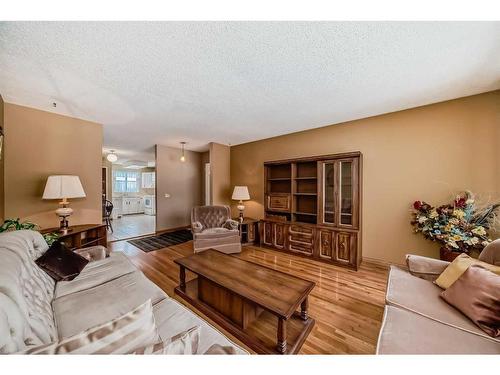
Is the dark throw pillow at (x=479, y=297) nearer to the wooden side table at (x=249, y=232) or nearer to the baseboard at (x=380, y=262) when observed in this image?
the baseboard at (x=380, y=262)

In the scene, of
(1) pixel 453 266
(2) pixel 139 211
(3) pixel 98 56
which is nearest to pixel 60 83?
(3) pixel 98 56

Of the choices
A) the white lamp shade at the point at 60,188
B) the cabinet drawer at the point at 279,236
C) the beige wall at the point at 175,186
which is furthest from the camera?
the beige wall at the point at 175,186

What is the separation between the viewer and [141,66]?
5.78 feet

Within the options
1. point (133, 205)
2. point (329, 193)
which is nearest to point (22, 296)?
Answer: point (329, 193)

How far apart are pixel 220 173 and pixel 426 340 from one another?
14.6 feet

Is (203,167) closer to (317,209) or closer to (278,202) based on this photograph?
(278,202)

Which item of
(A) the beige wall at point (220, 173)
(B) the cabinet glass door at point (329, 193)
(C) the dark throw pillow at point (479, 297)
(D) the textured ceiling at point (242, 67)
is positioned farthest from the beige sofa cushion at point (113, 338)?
(A) the beige wall at point (220, 173)

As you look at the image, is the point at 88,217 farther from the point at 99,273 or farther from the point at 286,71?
the point at 286,71

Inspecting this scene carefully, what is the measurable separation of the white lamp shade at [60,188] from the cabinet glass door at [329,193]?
147 inches

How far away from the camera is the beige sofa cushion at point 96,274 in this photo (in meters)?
1.55

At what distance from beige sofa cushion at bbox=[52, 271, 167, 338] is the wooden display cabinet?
2534 mm

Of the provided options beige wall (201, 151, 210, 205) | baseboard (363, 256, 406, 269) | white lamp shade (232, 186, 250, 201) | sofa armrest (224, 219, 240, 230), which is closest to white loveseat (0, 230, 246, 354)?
sofa armrest (224, 219, 240, 230)

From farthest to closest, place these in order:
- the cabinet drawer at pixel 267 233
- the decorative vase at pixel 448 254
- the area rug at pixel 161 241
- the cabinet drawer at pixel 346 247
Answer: the area rug at pixel 161 241, the cabinet drawer at pixel 267 233, the cabinet drawer at pixel 346 247, the decorative vase at pixel 448 254

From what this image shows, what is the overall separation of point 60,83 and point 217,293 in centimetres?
279
